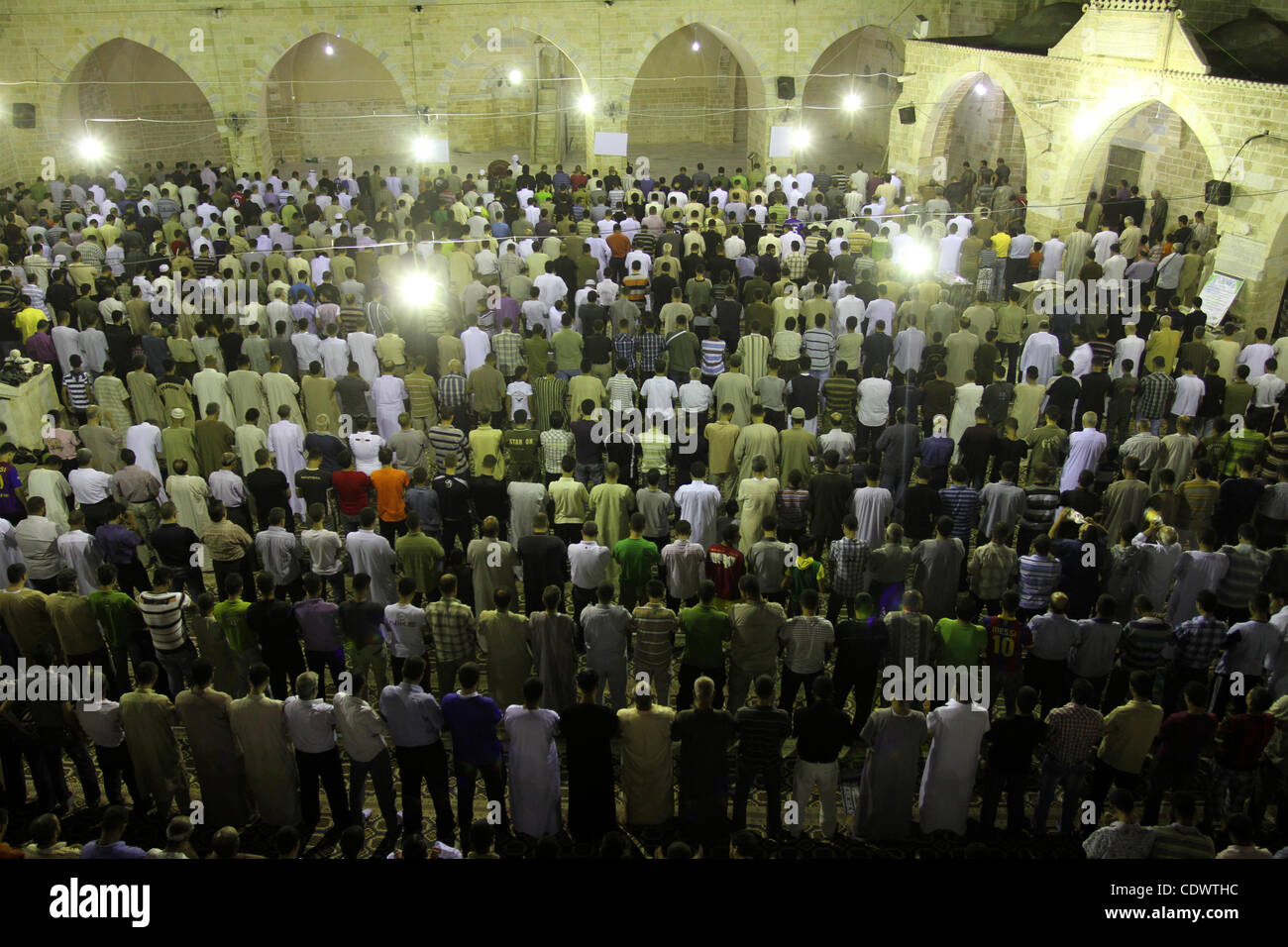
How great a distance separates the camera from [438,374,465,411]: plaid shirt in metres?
9.65

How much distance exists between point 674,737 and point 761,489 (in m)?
2.61

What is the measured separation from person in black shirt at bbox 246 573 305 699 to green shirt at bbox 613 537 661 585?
90.4 inches

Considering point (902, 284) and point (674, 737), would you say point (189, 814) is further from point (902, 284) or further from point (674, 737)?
point (902, 284)

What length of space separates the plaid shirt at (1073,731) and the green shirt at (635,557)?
2.82 m

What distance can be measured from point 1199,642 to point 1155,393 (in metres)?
3.98

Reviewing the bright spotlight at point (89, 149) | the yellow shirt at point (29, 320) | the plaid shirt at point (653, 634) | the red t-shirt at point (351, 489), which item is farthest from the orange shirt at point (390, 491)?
the bright spotlight at point (89, 149)

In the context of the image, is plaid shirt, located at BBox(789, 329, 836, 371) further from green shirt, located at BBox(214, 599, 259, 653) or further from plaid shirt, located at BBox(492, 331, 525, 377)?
green shirt, located at BBox(214, 599, 259, 653)

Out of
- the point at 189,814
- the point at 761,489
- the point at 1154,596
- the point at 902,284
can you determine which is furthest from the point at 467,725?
the point at 902,284

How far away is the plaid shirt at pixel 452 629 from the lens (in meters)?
6.43

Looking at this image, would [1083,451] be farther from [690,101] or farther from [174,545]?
[690,101]

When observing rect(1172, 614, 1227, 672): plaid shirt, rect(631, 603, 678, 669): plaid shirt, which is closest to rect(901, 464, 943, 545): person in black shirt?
rect(1172, 614, 1227, 672): plaid shirt

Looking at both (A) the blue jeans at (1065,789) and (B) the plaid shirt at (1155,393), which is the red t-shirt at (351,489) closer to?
(A) the blue jeans at (1065,789)

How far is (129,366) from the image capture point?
11.5 m

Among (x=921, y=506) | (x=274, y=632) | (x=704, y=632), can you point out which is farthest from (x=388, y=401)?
(x=921, y=506)
